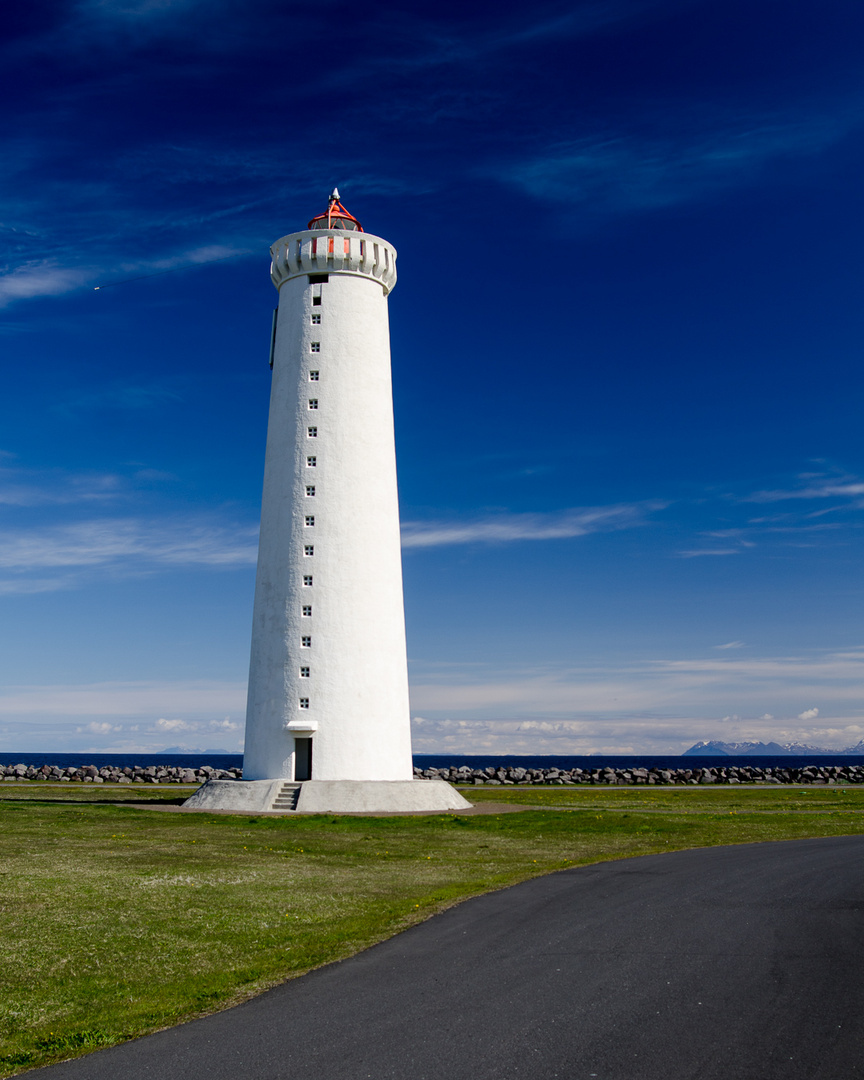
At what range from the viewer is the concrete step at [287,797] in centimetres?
3225

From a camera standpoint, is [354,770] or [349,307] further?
[349,307]

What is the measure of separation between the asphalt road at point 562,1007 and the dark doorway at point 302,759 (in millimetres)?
20844

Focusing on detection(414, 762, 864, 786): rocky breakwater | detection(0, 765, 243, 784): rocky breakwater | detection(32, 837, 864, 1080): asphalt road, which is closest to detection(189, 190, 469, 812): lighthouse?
detection(32, 837, 864, 1080): asphalt road

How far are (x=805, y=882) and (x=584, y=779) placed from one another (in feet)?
166

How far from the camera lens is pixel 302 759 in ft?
113

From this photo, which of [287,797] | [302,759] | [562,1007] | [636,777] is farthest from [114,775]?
[562,1007]

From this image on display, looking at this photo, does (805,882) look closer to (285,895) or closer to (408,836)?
(285,895)

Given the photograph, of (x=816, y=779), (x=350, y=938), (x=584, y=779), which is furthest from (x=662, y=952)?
(x=816, y=779)

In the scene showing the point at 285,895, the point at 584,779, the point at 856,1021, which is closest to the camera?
the point at 856,1021

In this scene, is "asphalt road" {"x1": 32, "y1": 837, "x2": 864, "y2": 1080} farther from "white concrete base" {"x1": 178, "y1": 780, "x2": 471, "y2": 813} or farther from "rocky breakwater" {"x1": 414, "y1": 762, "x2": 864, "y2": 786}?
"rocky breakwater" {"x1": 414, "y1": 762, "x2": 864, "y2": 786}

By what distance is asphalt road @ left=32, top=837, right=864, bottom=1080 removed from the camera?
24.5ft

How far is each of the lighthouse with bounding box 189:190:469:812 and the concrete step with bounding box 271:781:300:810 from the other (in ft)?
0.17

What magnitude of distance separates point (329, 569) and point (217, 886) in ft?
63.5

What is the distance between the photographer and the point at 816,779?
6706 cm
